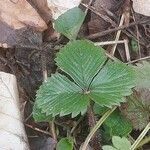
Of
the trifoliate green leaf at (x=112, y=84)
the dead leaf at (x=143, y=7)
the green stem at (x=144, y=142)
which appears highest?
the dead leaf at (x=143, y=7)

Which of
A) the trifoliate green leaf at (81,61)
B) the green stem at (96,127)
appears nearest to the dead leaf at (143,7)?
the trifoliate green leaf at (81,61)

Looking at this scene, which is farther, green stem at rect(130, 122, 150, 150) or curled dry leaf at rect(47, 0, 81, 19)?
curled dry leaf at rect(47, 0, 81, 19)

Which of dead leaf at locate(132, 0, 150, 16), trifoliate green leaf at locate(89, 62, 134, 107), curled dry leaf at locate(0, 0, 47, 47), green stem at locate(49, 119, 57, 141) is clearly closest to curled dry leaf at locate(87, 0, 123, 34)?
dead leaf at locate(132, 0, 150, 16)

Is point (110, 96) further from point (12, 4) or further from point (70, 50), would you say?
point (12, 4)

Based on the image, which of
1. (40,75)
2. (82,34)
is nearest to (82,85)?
(40,75)

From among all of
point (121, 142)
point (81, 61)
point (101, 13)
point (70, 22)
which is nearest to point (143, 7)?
point (101, 13)

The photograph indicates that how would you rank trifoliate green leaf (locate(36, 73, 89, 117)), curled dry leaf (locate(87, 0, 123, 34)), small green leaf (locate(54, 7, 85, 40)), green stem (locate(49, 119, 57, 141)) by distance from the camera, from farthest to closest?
curled dry leaf (locate(87, 0, 123, 34)), small green leaf (locate(54, 7, 85, 40)), green stem (locate(49, 119, 57, 141)), trifoliate green leaf (locate(36, 73, 89, 117))

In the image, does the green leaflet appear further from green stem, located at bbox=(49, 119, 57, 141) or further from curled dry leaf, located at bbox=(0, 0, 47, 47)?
curled dry leaf, located at bbox=(0, 0, 47, 47)

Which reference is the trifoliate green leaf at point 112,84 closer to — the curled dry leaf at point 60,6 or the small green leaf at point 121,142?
the small green leaf at point 121,142
